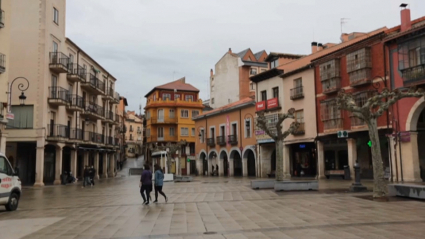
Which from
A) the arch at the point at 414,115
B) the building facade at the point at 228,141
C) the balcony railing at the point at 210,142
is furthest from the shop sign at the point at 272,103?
the arch at the point at 414,115

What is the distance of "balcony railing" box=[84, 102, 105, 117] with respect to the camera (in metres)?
42.3

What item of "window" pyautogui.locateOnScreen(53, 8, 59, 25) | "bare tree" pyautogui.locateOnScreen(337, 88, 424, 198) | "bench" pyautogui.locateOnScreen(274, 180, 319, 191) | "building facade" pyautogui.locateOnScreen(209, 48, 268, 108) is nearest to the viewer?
"bare tree" pyautogui.locateOnScreen(337, 88, 424, 198)

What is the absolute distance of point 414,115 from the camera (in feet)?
79.0

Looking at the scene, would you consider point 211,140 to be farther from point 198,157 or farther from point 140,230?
point 140,230

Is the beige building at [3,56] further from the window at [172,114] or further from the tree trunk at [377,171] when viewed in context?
the window at [172,114]

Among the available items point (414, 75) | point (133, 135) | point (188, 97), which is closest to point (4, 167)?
point (414, 75)

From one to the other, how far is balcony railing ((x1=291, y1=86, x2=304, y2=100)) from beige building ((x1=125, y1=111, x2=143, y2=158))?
77.0m

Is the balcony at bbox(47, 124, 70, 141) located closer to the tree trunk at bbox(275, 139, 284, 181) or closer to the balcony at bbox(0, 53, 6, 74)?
the balcony at bbox(0, 53, 6, 74)

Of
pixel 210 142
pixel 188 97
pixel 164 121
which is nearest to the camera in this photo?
pixel 210 142

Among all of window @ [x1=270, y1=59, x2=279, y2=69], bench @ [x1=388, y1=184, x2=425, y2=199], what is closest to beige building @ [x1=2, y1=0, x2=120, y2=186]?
window @ [x1=270, y1=59, x2=279, y2=69]

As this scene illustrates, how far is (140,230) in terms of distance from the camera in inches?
379

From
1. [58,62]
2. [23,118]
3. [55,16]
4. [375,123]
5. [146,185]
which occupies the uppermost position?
[55,16]

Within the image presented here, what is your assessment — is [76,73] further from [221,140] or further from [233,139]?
[221,140]

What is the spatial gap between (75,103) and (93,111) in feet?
17.0
